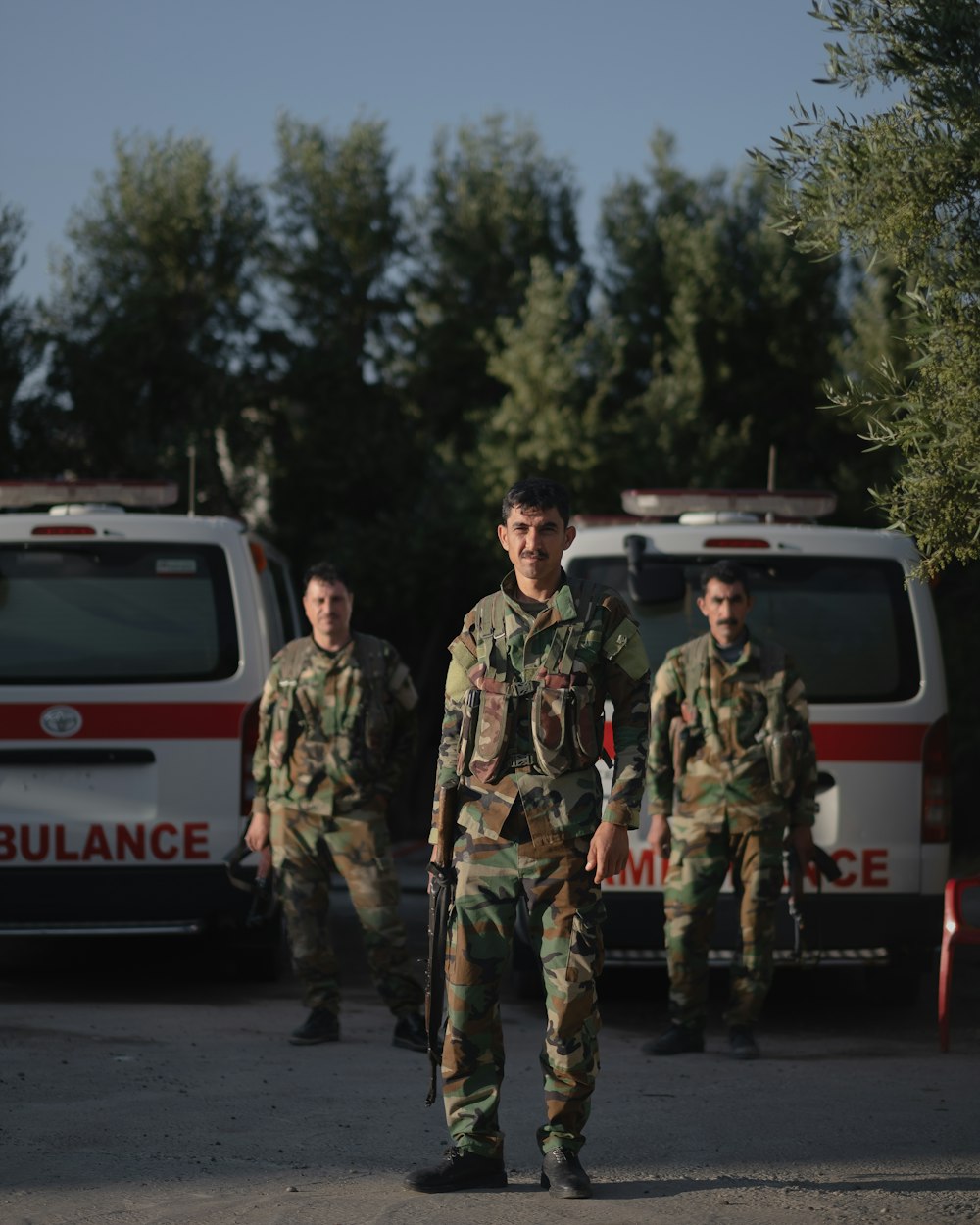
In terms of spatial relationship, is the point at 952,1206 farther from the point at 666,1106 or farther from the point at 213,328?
the point at 213,328

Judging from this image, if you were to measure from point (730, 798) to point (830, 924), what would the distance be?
81 centimetres

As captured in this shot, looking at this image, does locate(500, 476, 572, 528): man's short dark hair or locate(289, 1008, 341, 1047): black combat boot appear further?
locate(289, 1008, 341, 1047): black combat boot

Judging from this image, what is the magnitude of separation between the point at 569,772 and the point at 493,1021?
67 cm

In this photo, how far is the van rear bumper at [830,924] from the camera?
684 centimetres

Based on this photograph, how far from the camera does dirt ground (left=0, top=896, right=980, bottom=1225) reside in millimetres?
4234

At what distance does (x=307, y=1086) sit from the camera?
5.72 m

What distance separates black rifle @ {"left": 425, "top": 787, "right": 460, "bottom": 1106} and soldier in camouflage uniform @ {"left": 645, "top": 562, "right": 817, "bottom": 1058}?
197cm

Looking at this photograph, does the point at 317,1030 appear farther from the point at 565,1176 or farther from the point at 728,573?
the point at 565,1176

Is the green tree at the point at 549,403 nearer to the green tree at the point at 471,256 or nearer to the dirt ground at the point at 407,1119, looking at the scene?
the green tree at the point at 471,256

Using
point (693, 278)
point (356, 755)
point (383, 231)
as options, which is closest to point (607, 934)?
point (356, 755)

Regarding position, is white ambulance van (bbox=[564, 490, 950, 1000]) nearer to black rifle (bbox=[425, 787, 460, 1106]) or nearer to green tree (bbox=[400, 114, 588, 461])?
black rifle (bbox=[425, 787, 460, 1106])

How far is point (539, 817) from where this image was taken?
14.7ft

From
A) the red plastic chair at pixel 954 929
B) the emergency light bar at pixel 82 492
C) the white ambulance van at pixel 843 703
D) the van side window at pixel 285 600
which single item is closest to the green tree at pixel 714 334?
the van side window at pixel 285 600

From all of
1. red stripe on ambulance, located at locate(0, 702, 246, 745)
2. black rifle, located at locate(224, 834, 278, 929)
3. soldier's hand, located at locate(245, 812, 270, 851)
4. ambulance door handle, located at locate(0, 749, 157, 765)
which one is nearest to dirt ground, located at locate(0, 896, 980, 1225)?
black rifle, located at locate(224, 834, 278, 929)
